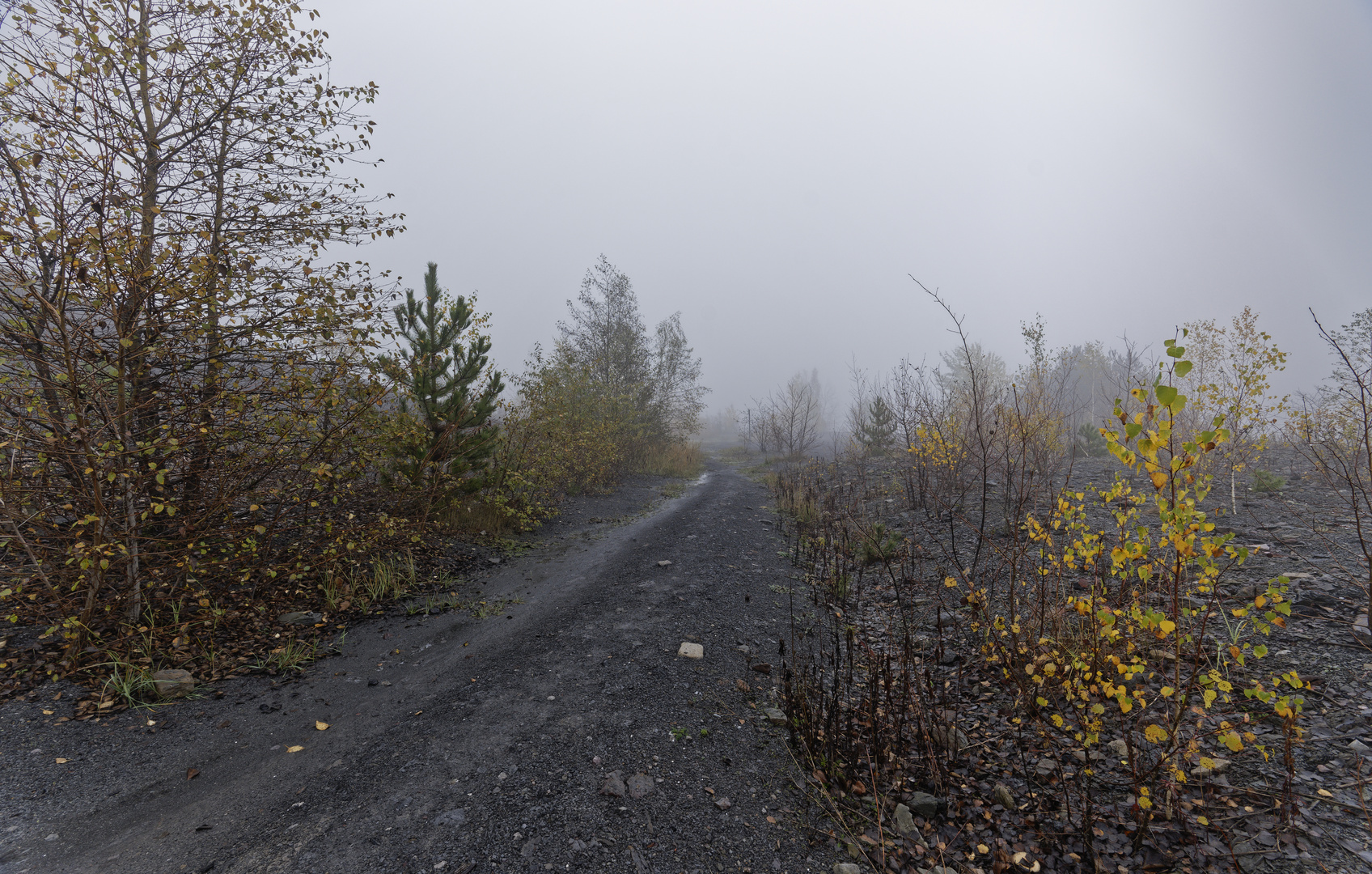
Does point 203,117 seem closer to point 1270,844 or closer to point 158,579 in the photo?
point 158,579

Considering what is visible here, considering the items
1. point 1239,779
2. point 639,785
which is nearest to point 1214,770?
point 1239,779

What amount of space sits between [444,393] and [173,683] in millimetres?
4977

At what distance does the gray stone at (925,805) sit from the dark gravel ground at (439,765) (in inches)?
24.8

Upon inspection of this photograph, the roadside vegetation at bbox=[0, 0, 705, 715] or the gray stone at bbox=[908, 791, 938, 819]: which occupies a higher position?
the roadside vegetation at bbox=[0, 0, 705, 715]

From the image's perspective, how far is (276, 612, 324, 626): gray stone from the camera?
201 inches

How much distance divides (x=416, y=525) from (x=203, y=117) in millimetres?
5176

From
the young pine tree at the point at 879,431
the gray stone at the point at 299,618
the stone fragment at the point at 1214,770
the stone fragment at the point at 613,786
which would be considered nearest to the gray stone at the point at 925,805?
→ the stone fragment at the point at 1214,770

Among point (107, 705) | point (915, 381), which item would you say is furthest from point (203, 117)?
point (915, 381)

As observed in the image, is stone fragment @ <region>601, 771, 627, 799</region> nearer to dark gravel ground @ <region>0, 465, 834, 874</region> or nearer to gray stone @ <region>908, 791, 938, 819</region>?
dark gravel ground @ <region>0, 465, 834, 874</region>

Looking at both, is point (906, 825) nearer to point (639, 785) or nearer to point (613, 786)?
point (639, 785)

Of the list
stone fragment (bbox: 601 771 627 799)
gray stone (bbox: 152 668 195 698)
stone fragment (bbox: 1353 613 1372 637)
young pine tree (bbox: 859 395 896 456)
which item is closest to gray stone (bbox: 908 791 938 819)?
stone fragment (bbox: 601 771 627 799)

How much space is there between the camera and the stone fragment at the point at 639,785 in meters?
3.04

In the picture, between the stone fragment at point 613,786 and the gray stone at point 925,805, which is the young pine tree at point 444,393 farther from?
the gray stone at point 925,805

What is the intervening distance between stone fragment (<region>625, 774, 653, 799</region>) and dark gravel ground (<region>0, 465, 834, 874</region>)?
0.02 meters
